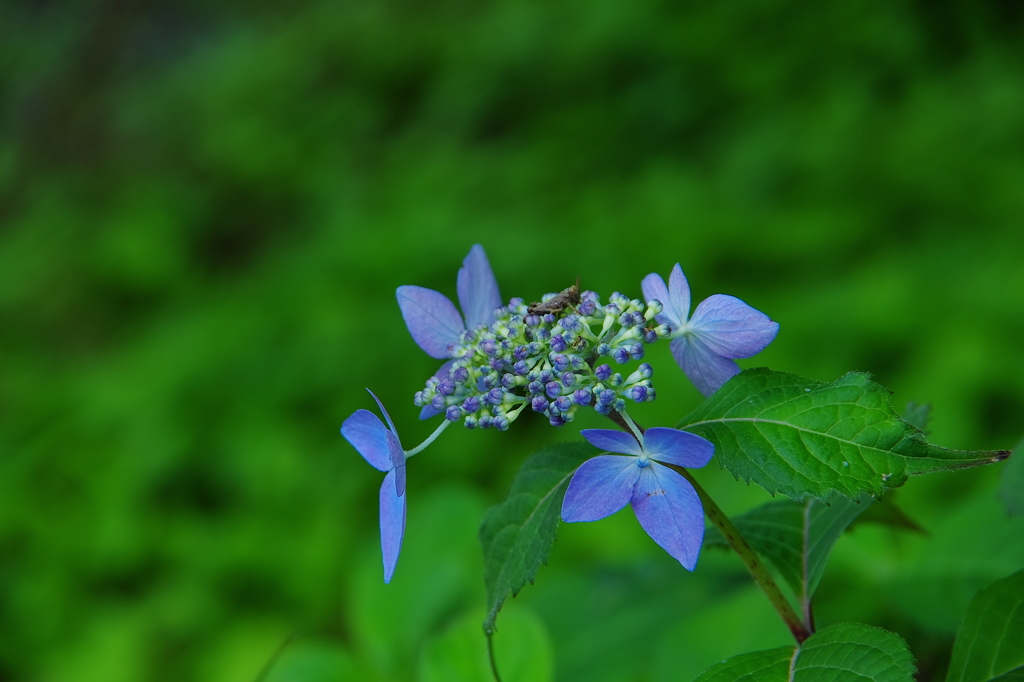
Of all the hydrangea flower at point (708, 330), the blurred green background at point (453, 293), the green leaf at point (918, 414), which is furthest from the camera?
the blurred green background at point (453, 293)

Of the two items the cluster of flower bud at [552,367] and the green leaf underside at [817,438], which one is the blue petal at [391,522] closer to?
the cluster of flower bud at [552,367]

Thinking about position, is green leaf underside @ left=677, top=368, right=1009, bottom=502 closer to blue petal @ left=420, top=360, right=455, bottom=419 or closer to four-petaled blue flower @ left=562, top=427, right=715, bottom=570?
four-petaled blue flower @ left=562, top=427, right=715, bottom=570

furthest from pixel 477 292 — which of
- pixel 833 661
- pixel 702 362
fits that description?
pixel 833 661

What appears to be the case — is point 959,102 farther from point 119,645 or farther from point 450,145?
point 119,645

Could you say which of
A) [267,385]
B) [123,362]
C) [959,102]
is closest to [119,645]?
[267,385]

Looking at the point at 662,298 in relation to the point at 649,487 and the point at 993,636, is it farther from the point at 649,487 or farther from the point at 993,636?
the point at 993,636

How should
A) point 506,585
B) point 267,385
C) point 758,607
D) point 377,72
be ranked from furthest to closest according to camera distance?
point 377,72 < point 267,385 < point 758,607 < point 506,585

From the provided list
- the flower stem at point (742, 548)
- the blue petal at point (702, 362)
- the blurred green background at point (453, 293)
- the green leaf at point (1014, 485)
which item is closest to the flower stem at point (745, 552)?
the flower stem at point (742, 548)
